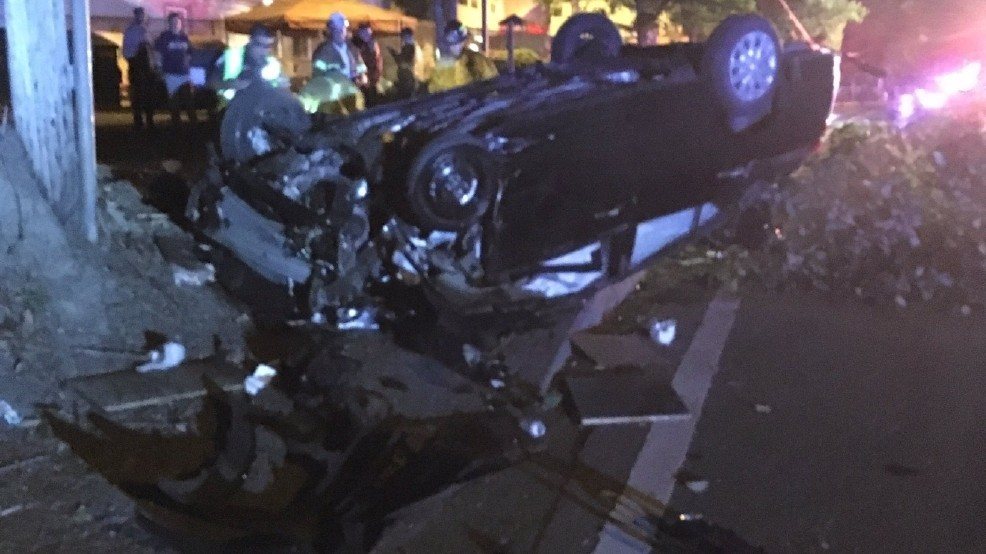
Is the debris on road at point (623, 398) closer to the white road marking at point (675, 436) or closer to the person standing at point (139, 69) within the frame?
the white road marking at point (675, 436)

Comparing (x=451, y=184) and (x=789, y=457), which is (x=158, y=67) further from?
(x=789, y=457)

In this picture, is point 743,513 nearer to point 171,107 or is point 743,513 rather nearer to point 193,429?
point 193,429

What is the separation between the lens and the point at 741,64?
6.27 metres

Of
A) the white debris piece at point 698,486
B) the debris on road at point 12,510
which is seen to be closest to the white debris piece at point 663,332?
the white debris piece at point 698,486

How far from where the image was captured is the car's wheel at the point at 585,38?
762 centimetres

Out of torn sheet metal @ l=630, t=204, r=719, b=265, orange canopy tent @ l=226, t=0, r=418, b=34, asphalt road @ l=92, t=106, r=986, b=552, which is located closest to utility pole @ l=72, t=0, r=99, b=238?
asphalt road @ l=92, t=106, r=986, b=552

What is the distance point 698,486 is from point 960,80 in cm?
919

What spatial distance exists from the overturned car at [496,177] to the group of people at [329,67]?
1.42 meters

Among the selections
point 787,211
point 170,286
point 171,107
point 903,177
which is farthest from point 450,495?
point 171,107

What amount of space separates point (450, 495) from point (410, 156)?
212 cm

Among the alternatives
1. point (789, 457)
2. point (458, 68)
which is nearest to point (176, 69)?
point (458, 68)

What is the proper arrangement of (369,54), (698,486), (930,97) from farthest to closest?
(369,54)
(930,97)
(698,486)

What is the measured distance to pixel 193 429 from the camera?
4.45m

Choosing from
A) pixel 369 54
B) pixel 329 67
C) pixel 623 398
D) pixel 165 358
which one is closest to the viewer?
pixel 623 398
